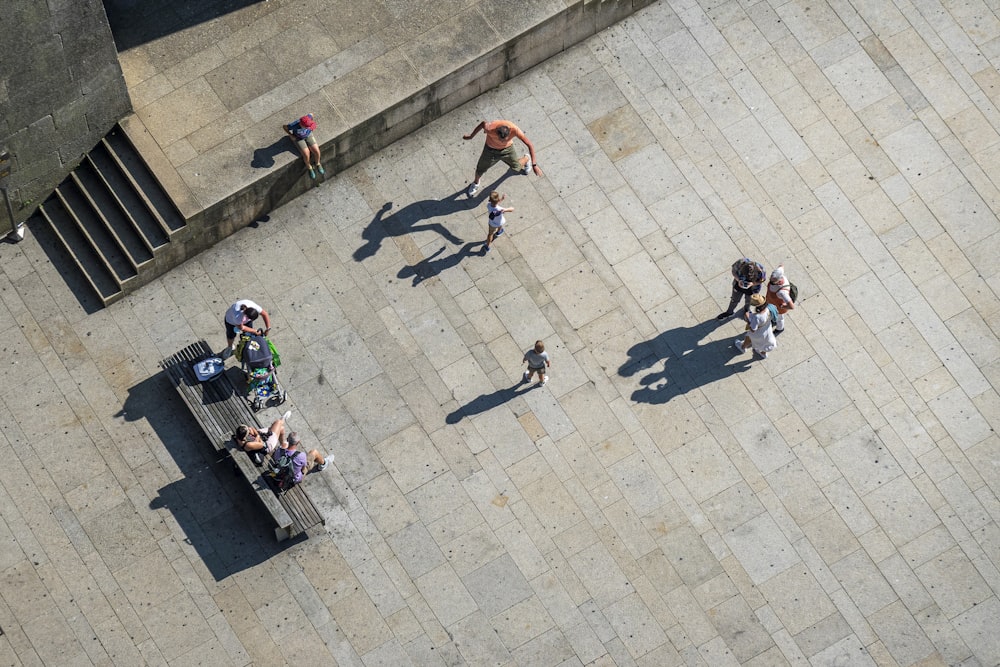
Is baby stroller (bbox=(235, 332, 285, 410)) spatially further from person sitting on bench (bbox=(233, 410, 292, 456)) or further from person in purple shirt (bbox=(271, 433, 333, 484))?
person in purple shirt (bbox=(271, 433, 333, 484))

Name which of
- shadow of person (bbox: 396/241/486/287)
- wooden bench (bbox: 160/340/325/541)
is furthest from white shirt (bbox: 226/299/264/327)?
shadow of person (bbox: 396/241/486/287)

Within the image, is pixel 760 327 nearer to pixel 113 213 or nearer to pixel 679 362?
pixel 679 362

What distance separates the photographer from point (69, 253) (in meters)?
28.2

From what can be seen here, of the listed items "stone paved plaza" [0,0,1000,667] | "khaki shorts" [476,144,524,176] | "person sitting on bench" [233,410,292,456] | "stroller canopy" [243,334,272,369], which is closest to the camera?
"person sitting on bench" [233,410,292,456]

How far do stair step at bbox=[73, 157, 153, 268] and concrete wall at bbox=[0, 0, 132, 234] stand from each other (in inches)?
12.4

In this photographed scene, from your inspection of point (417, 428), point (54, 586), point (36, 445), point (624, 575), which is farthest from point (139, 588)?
point (624, 575)

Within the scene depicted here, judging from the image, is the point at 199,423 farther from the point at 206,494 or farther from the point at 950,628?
the point at 950,628

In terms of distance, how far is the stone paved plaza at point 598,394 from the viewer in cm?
2631

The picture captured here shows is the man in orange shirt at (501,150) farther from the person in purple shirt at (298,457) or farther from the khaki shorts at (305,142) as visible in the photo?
the person in purple shirt at (298,457)

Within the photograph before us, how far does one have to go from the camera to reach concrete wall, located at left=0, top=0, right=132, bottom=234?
2533 centimetres

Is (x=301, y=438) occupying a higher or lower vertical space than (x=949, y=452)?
higher

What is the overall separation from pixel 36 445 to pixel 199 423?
3.01m

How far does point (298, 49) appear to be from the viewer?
29.0 m

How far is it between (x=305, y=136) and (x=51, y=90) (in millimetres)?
4584
